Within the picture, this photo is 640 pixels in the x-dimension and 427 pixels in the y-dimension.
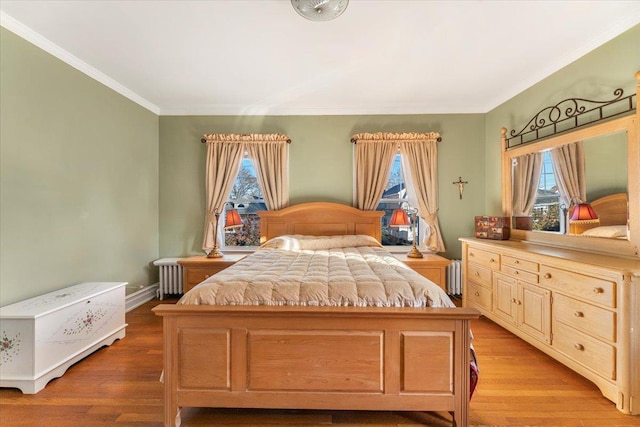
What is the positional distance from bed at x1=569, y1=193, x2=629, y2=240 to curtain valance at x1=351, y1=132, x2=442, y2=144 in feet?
6.28

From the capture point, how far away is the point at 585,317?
1.89 meters

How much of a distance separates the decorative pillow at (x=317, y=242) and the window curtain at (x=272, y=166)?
72cm

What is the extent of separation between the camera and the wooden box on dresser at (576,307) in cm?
166

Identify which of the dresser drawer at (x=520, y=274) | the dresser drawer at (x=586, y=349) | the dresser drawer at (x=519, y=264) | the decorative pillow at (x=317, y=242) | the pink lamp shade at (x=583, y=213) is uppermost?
the pink lamp shade at (x=583, y=213)

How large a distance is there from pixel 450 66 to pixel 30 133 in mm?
3838

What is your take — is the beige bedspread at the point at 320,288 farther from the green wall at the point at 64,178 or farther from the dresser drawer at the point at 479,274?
the green wall at the point at 64,178

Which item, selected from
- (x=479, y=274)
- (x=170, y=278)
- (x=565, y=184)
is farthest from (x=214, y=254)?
(x=565, y=184)

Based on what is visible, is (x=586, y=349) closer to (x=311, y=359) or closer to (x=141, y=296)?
(x=311, y=359)

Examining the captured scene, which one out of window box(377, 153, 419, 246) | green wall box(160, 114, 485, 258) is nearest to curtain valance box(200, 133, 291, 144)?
green wall box(160, 114, 485, 258)

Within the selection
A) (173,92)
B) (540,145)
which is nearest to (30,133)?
(173,92)

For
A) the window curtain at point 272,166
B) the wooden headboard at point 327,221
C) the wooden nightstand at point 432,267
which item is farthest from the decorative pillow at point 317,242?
the window curtain at point 272,166

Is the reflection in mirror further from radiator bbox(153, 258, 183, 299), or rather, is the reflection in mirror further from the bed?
radiator bbox(153, 258, 183, 299)

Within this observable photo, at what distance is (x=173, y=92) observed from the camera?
3395mm

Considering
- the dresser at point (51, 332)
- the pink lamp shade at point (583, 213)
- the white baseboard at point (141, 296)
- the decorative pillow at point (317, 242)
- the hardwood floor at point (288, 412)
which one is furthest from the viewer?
the white baseboard at point (141, 296)
